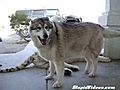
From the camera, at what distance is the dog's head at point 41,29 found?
2293 mm

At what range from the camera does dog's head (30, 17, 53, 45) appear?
7.52 ft

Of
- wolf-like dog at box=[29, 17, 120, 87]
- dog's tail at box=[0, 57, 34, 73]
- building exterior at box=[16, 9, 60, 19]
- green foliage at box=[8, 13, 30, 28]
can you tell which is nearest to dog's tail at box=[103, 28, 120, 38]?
wolf-like dog at box=[29, 17, 120, 87]

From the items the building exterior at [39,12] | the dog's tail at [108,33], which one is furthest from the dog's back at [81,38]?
the building exterior at [39,12]

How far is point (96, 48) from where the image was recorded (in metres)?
2.86

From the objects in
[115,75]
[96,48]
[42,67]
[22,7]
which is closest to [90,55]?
[96,48]

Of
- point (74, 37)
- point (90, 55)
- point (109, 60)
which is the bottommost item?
point (109, 60)

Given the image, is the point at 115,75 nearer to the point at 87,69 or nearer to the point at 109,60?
the point at 87,69

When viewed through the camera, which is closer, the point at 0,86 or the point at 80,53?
the point at 0,86

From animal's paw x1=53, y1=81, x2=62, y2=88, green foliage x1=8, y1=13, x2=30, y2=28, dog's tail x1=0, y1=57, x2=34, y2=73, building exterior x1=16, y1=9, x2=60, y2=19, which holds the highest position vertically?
building exterior x1=16, y1=9, x2=60, y2=19

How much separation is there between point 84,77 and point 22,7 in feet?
17.5

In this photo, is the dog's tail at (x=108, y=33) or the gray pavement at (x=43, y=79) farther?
the dog's tail at (x=108, y=33)

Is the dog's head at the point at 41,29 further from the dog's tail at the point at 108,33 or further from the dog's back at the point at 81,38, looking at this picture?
the dog's tail at the point at 108,33

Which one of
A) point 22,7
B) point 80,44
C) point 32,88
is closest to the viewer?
point 32,88

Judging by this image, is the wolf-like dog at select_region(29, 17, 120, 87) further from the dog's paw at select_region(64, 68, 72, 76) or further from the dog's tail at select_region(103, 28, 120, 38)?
the dog's paw at select_region(64, 68, 72, 76)
